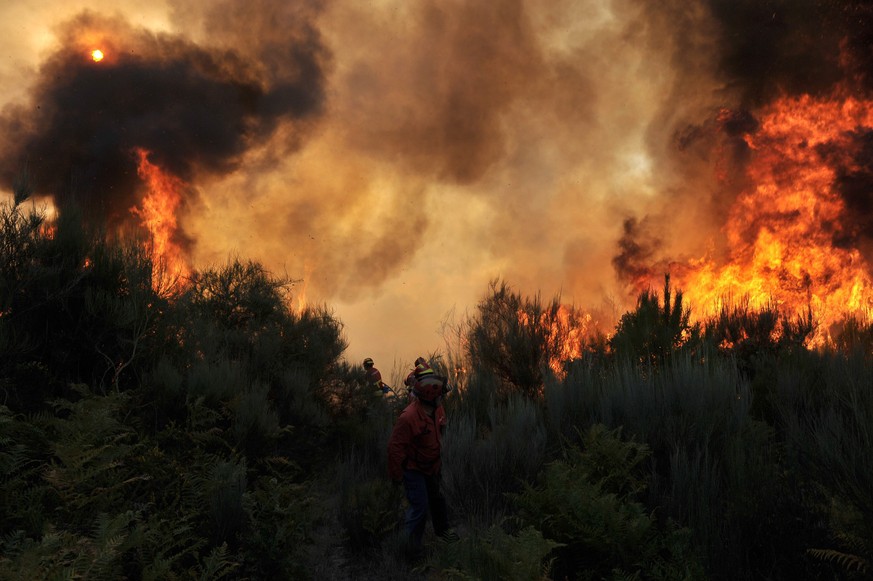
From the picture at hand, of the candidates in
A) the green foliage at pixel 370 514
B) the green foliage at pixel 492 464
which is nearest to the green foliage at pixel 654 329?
the green foliage at pixel 492 464

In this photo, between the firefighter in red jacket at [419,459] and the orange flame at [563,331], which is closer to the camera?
the firefighter in red jacket at [419,459]

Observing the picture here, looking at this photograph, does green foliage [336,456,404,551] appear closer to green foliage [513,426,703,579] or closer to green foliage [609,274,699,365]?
green foliage [513,426,703,579]

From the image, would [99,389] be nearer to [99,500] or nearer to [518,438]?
[99,500]

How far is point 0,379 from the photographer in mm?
6613

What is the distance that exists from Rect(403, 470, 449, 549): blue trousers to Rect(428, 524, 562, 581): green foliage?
1309 mm

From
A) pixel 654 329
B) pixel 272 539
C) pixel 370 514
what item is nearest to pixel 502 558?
pixel 272 539

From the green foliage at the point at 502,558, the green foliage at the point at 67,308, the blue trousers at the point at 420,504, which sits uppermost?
the green foliage at the point at 67,308

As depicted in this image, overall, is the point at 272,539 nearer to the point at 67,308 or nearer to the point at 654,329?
the point at 67,308

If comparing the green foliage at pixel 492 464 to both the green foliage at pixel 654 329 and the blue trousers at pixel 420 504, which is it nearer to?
the blue trousers at pixel 420 504

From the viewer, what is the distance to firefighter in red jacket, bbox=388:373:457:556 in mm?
6223

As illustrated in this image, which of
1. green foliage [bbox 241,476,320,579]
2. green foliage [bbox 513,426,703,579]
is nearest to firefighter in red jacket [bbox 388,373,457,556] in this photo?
green foliage [bbox 241,476,320,579]

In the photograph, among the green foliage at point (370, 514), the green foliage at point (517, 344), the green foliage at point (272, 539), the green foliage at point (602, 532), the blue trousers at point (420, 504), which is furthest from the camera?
the green foliage at point (517, 344)

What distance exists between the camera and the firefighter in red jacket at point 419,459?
20.4ft

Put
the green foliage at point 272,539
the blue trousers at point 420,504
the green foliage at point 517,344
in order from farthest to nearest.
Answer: the green foliage at point 517,344, the blue trousers at point 420,504, the green foliage at point 272,539
